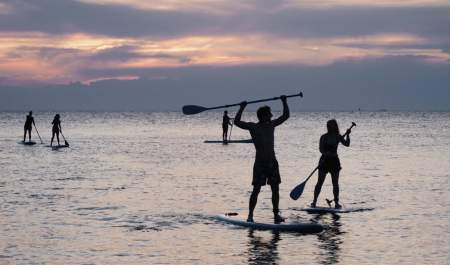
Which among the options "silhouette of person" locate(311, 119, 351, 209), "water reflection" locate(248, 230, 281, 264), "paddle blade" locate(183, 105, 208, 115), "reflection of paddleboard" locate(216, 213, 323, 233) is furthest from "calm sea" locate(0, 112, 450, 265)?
"paddle blade" locate(183, 105, 208, 115)

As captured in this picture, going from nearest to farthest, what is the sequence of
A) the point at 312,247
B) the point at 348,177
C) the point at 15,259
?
the point at 15,259, the point at 312,247, the point at 348,177

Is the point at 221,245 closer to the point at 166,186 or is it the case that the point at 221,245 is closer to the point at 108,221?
the point at 108,221

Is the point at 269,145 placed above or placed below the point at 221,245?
above

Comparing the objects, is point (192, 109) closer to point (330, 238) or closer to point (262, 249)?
point (330, 238)

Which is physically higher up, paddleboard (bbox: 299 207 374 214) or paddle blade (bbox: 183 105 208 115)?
paddle blade (bbox: 183 105 208 115)

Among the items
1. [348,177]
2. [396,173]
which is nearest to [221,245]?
[348,177]

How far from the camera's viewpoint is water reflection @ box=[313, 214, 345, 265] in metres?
10.7

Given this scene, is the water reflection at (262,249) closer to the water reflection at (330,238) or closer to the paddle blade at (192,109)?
the water reflection at (330,238)

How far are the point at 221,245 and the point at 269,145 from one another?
2.10m

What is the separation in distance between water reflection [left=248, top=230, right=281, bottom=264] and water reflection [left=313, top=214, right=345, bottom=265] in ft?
2.20

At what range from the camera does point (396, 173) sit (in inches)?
1035

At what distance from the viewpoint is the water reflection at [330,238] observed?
423 inches

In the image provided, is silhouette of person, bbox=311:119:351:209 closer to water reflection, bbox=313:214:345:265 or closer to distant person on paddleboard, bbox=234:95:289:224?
water reflection, bbox=313:214:345:265

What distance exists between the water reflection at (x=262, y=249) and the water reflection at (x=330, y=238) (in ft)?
2.20
